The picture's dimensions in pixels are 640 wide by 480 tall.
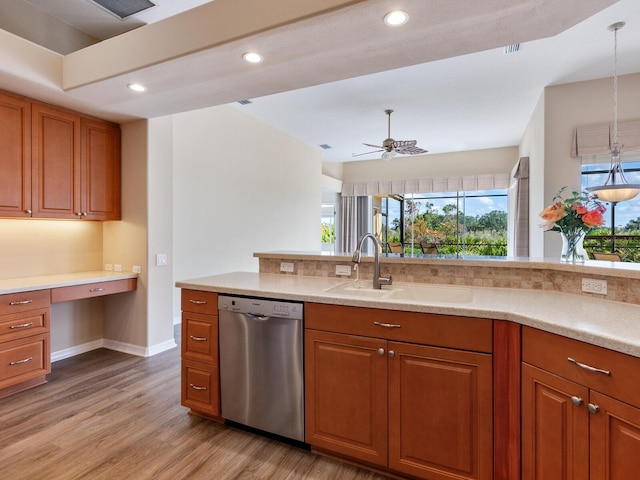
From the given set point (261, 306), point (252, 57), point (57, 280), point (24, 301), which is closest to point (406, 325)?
point (261, 306)

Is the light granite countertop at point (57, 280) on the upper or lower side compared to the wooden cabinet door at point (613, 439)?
upper

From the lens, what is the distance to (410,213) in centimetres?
895

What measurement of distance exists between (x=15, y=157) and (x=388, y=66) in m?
3.10

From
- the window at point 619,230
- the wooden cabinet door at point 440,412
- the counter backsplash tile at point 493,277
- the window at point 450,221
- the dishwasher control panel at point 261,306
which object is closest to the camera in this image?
the wooden cabinet door at point 440,412

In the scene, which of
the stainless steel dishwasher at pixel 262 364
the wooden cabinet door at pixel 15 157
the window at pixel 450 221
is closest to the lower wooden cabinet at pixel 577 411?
the stainless steel dishwasher at pixel 262 364

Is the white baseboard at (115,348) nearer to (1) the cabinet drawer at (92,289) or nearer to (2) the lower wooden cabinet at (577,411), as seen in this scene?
(1) the cabinet drawer at (92,289)

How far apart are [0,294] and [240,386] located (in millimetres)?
2016

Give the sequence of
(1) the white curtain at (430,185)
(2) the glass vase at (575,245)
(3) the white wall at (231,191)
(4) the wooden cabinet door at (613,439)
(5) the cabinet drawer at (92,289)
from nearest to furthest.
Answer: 1. (4) the wooden cabinet door at (613,439)
2. (2) the glass vase at (575,245)
3. (5) the cabinet drawer at (92,289)
4. (3) the white wall at (231,191)
5. (1) the white curtain at (430,185)

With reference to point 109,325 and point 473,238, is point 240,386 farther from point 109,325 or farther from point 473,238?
point 473,238

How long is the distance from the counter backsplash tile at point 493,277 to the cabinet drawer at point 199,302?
0.80 metres

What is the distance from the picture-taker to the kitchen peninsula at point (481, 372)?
1.26 meters

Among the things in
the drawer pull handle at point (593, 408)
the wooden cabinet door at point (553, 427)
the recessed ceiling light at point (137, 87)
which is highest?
the recessed ceiling light at point (137, 87)

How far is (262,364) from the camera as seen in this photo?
2.09m

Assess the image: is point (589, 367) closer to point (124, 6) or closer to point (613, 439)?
point (613, 439)
